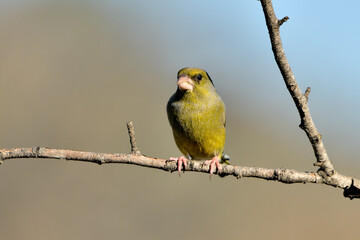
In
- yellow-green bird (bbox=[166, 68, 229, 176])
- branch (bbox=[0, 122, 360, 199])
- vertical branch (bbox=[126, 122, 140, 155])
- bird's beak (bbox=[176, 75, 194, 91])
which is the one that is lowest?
branch (bbox=[0, 122, 360, 199])

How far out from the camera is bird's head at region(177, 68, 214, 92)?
5645 mm

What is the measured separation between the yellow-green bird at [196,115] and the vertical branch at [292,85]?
80.7 inches

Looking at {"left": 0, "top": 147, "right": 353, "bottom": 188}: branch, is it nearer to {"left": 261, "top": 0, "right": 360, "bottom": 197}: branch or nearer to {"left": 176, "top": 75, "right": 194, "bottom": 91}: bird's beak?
{"left": 261, "top": 0, "right": 360, "bottom": 197}: branch

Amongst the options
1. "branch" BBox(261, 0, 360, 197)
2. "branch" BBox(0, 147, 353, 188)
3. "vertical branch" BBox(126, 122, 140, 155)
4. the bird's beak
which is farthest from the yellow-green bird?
"branch" BBox(261, 0, 360, 197)

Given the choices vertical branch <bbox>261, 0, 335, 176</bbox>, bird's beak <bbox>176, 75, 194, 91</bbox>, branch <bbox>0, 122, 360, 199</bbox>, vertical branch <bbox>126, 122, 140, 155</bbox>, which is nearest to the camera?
vertical branch <bbox>261, 0, 335, 176</bbox>

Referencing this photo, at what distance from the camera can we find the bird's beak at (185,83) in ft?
18.4

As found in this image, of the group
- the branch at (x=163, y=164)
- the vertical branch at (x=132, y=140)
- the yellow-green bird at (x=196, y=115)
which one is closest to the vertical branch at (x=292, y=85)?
the branch at (x=163, y=164)

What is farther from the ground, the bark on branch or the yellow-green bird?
the yellow-green bird

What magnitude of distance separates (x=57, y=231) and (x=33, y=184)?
4.44ft

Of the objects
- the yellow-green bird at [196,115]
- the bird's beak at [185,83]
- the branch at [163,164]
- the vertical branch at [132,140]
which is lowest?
the branch at [163,164]

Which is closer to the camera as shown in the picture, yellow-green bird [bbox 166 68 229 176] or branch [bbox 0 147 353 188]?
branch [bbox 0 147 353 188]

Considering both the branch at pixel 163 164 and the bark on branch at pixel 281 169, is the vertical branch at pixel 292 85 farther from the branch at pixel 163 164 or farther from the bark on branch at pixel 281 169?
the branch at pixel 163 164

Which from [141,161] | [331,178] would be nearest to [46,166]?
Result: [141,161]

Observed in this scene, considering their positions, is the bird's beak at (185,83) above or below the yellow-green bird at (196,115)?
above
